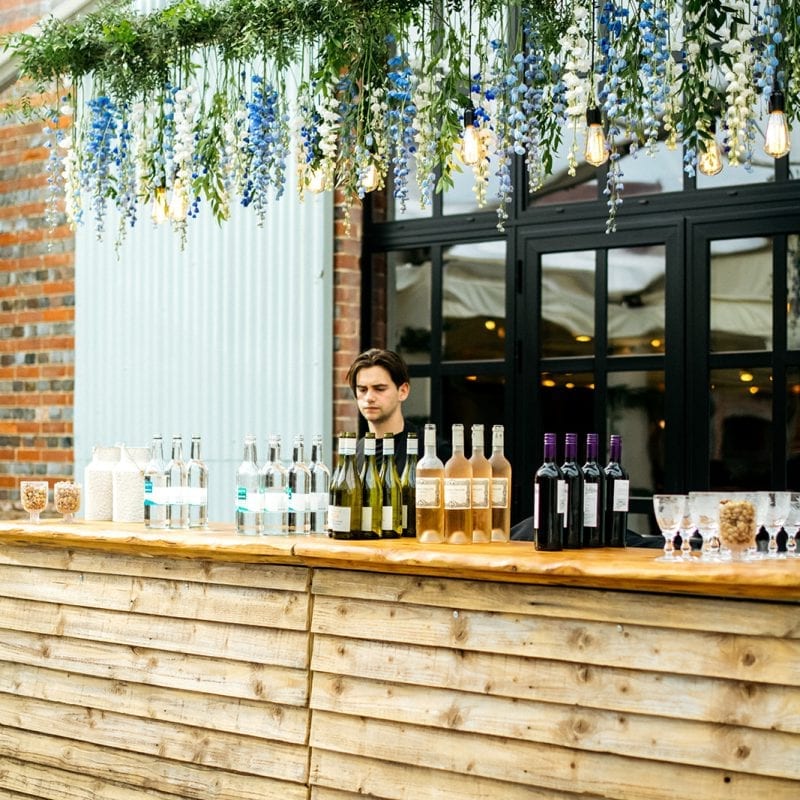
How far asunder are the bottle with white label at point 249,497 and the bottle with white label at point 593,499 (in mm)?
966

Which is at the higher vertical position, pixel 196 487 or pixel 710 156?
pixel 710 156

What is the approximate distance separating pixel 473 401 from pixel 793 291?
4.48 ft

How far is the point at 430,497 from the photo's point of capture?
3.32 meters

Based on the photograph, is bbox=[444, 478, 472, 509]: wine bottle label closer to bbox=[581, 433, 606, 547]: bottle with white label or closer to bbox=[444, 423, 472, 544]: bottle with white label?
bbox=[444, 423, 472, 544]: bottle with white label

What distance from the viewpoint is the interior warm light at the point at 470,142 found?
144 inches

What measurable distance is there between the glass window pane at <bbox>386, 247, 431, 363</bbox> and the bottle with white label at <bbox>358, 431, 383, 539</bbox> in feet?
6.64

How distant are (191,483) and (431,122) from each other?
136 cm

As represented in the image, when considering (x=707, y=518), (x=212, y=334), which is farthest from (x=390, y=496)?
(x=212, y=334)

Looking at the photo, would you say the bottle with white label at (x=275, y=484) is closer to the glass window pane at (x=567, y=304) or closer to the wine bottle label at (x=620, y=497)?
the wine bottle label at (x=620, y=497)

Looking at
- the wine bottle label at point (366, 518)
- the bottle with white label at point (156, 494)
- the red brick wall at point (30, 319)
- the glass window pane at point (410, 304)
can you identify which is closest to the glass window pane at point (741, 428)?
the glass window pane at point (410, 304)

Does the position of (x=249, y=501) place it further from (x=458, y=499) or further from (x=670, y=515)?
(x=670, y=515)

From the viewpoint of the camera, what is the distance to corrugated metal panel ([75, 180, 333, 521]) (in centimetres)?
551

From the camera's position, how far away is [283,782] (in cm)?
340

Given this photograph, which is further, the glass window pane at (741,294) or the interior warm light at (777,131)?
the glass window pane at (741,294)
